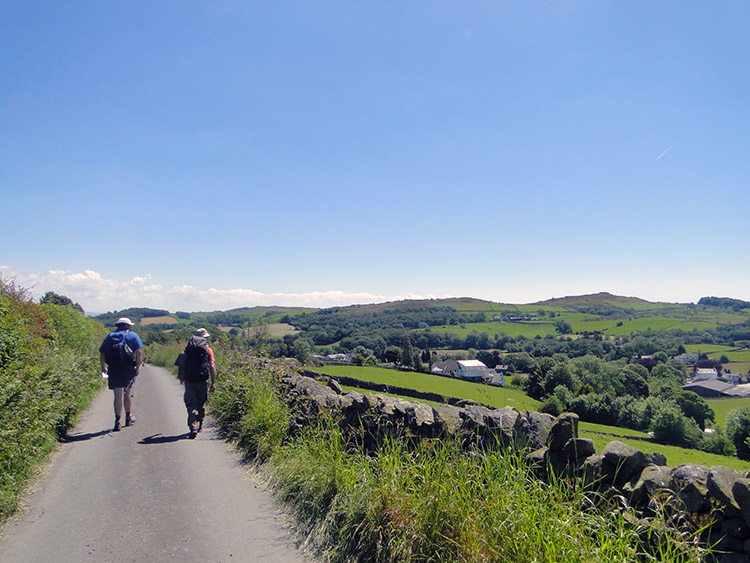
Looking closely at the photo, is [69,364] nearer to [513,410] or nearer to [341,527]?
[341,527]

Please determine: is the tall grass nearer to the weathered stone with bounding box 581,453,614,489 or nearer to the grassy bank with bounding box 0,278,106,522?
the weathered stone with bounding box 581,453,614,489

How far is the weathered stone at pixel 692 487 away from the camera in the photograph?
3043 mm

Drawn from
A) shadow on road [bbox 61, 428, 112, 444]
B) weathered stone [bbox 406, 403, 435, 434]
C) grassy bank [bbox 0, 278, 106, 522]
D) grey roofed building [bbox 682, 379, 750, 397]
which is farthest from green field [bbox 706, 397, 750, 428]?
grassy bank [bbox 0, 278, 106, 522]

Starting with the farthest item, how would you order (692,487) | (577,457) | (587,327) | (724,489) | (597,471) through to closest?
1. (587,327)
2. (577,457)
3. (597,471)
4. (692,487)
5. (724,489)

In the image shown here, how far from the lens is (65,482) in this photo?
5480 mm

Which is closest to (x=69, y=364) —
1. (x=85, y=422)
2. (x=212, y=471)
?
(x=85, y=422)

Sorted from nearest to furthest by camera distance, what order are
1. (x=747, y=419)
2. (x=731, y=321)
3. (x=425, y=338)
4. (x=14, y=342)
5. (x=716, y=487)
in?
(x=716, y=487)
(x=14, y=342)
(x=747, y=419)
(x=425, y=338)
(x=731, y=321)

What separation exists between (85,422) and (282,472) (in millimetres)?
6118

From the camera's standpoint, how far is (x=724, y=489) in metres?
2.94

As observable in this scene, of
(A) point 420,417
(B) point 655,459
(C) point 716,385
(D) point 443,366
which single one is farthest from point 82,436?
(C) point 716,385

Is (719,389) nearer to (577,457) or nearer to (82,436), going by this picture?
(577,457)

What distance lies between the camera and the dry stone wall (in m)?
2.91

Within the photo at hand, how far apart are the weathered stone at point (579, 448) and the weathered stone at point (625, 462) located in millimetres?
297

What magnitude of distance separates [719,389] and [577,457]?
299ft
